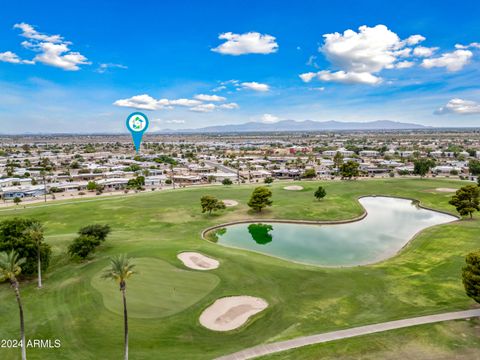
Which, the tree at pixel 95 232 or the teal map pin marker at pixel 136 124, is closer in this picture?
the teal map pin marker at pixel 136 124

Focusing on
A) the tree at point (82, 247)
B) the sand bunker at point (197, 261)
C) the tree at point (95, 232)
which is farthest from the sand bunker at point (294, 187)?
the tree at point (82, 247)

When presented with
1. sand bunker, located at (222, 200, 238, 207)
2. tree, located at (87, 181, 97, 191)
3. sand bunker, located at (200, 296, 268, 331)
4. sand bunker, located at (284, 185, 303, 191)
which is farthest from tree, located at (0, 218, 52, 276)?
sand bunker, located at (284, 185, 303, 191)

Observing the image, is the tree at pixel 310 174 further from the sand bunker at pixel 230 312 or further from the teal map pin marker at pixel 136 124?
the sand bunker at pixel 230 312

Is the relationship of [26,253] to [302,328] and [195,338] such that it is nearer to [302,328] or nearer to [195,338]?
[195,338]

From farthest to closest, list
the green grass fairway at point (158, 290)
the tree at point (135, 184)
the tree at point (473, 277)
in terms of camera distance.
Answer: the tree at point (135, 184)
the green grass fairway at point (158, 290)
the tree at point (473, 277)

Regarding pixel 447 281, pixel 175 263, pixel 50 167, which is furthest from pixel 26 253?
pixel 50 167
